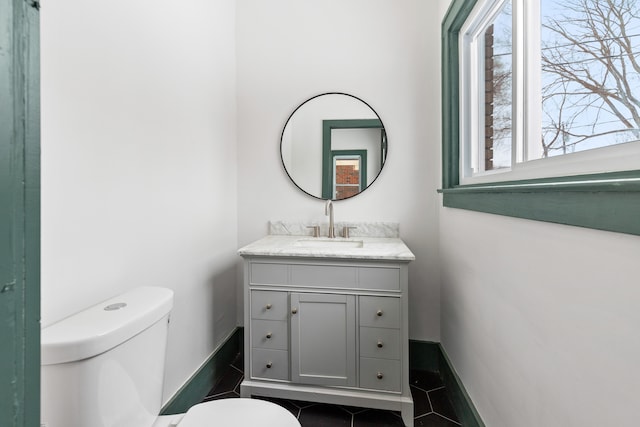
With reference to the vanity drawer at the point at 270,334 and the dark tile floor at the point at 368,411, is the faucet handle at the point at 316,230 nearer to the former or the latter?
the vanity drawer at the point at 270,334

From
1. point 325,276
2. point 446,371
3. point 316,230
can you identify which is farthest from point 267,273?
point 446,371

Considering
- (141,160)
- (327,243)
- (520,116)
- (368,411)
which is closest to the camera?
(520,116)

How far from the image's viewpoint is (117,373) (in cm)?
79

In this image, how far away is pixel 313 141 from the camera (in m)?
2.02

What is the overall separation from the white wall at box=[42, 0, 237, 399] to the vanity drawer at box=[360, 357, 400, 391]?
2.84 ft

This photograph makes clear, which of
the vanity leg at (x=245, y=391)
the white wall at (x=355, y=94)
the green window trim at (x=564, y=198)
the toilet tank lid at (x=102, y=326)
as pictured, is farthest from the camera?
the white wall at (x=355, y=94)

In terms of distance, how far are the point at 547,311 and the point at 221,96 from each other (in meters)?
1.88

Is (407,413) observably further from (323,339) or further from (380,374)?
(323,339)

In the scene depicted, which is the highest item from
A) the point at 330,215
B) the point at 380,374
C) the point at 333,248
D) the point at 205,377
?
the point at 330,215

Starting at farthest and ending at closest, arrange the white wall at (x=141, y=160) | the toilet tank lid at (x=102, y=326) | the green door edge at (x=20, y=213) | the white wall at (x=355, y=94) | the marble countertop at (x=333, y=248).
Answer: the white wall at (x=355, y=94) → the marble countertop at (x=333, y=248) → the white wall at (x=141, y=160) → the toilet tank lid at (x=102, y=326) → the green door edge at (x=20, y=213)

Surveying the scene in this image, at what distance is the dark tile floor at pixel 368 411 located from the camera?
1.46 m

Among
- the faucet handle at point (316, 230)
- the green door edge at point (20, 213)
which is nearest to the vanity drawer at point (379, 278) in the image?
the faucet handle at point (316, 230)

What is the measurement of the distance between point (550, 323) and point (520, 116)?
0.69m

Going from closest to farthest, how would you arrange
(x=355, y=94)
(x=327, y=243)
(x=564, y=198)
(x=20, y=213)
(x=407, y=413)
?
(x=20, y=213)
(x=564, y=198)
(x=407, y=413)
(x=327, y=243)
(x=355, y=94)
